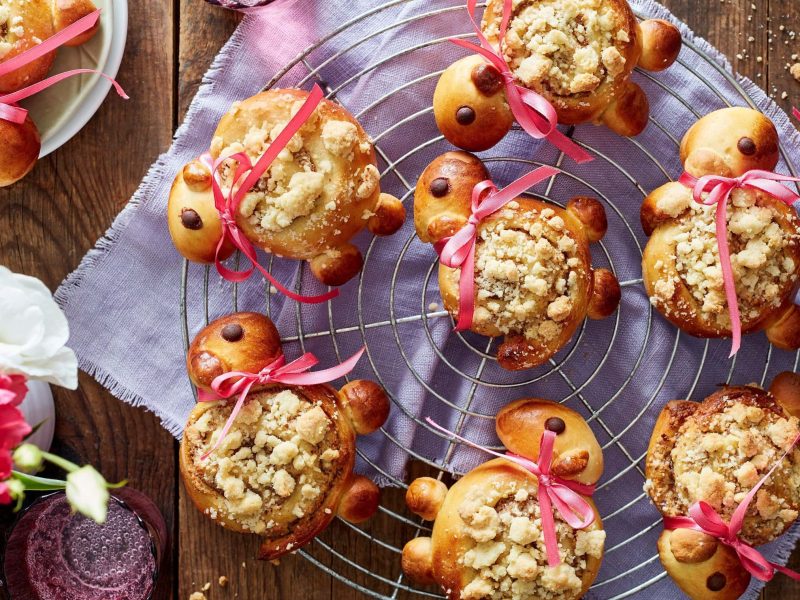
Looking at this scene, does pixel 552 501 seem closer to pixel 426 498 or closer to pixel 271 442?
pixel 426 498

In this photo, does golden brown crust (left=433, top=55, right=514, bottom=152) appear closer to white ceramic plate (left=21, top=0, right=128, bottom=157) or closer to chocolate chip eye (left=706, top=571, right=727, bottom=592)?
white ceramic plate (left=21, top=0, right=128, bottom=157)

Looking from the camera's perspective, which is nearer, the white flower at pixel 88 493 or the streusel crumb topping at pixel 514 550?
the white flower at pixel 88 493

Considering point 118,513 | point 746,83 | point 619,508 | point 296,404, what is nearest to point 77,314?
point 118,513

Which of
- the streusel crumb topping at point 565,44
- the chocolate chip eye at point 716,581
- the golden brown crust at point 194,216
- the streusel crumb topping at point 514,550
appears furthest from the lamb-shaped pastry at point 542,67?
the chocolate chip eye at point 716,581

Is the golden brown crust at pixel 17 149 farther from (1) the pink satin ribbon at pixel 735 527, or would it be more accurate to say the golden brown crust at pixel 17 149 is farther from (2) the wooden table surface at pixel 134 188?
(1) the pink satin ribbon at pixel 735 527

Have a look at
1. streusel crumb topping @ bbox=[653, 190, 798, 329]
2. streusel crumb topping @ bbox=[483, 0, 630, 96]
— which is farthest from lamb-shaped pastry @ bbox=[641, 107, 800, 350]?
streusel crumb topping @ bbox=[483, 0, 630, 96]

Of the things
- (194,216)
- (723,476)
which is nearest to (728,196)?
(723,476)
